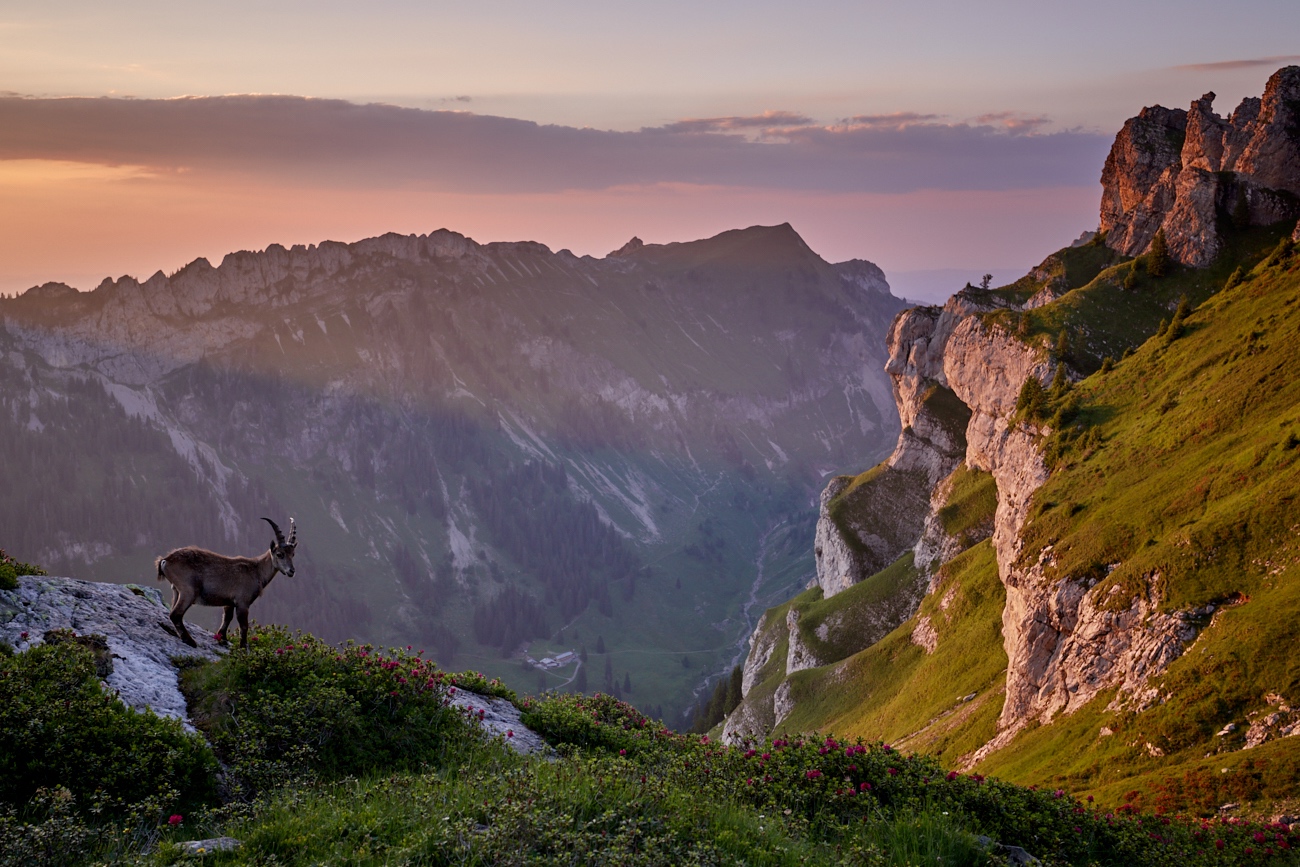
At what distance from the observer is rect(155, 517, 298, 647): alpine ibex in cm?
2452

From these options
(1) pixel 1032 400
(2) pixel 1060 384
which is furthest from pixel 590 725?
(2) pixel 1060 384

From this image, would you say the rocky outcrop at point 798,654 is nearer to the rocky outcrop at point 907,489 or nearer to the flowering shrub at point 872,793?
the rocky outcrop at point 907,489

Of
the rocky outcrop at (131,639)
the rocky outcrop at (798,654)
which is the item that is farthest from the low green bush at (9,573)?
the rocky outcrop at (798,654)

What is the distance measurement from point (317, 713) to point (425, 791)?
5400 mm

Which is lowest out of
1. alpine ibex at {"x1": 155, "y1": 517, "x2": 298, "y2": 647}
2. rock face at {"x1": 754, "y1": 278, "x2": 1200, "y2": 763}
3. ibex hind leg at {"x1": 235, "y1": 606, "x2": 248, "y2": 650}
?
rock face at {"x1": 754, "y1": 278, "x2": 1200, "y2": 763}

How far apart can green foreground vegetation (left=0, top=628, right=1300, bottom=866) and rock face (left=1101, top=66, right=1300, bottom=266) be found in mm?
143965

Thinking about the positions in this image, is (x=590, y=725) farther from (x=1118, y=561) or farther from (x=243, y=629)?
(x=1118, y=561)

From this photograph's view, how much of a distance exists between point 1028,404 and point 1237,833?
99.9 metres

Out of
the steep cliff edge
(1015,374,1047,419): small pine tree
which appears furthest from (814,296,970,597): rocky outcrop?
(1015,374,1047,419): small pine tree

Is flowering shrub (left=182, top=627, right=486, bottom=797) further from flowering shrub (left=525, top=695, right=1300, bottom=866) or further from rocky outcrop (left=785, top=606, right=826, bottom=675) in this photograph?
rocky outcrop (left=785, top=606, right=826, bottom=675)

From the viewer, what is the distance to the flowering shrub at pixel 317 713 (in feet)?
63.7

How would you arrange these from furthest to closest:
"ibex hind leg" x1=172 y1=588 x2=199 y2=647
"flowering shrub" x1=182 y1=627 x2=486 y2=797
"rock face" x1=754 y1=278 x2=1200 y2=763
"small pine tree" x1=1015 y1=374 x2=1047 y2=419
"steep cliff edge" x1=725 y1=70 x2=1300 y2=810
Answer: "small pine tree" x1=1015 y1=374 x2=1047 y2=419 → "rock face" x1=754 y1=278 x2=1200 y2=763 → "steep cliff edge" x1=725 y1=70 x2=1300 y2=810 → "ibex hind leg" x1=172 y1=588 x2=199 y2=647 → "flowering shrub" x1=182 y1=627 x2=486 y2=797

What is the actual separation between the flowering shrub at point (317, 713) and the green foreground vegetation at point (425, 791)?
55 mm

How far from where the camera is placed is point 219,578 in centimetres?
2552
